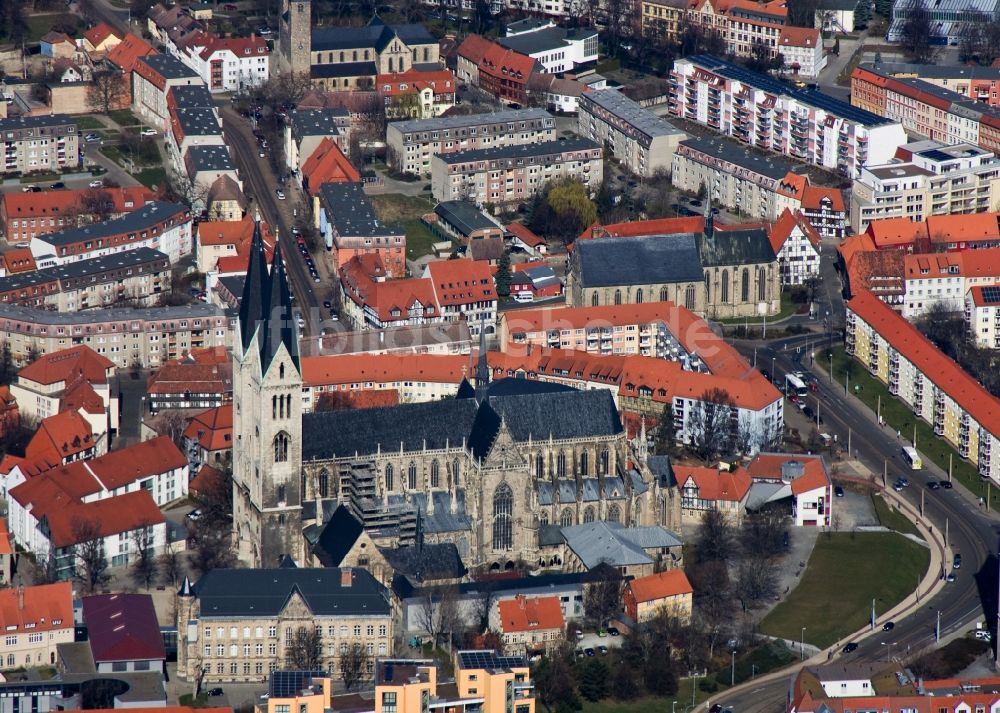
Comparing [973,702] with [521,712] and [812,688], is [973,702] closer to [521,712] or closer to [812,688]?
[812,688]

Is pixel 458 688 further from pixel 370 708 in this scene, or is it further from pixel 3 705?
pixel 3 705

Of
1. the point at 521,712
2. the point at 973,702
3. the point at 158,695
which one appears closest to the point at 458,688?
the point at 521,712

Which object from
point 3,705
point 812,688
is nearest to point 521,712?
point 812,688

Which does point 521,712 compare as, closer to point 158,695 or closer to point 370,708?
point 370,708

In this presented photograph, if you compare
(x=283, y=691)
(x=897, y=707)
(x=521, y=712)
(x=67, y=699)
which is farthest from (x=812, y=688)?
(x=67, y=699)
